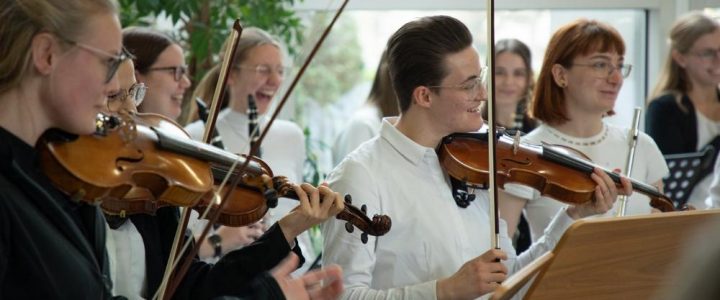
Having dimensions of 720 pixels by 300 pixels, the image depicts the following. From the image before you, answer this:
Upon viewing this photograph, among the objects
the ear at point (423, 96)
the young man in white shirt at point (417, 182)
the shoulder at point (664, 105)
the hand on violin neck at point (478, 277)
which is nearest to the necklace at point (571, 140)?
the young man in white shirt at point (417, 182)

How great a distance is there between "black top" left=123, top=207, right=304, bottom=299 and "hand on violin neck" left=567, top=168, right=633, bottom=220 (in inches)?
34.3

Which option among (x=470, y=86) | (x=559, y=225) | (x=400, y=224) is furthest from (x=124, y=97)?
(x=559, y=225)

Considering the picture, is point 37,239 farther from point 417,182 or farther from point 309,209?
point 417,182

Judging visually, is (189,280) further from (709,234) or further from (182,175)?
(709,234)

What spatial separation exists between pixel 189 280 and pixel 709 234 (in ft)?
3.27

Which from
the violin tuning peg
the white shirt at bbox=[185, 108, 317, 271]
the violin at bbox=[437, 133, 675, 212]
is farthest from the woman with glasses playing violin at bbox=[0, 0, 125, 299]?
the white shirt at bbox=[185, 108, 317, 271]

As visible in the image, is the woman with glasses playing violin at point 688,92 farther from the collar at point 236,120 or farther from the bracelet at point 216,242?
the bracelet at point 216,242

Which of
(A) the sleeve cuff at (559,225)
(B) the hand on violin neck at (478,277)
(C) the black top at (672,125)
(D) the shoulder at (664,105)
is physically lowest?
(C) the black top at (672,125)

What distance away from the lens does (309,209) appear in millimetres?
1999

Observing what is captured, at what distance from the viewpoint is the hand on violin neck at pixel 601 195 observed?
98.2 inches

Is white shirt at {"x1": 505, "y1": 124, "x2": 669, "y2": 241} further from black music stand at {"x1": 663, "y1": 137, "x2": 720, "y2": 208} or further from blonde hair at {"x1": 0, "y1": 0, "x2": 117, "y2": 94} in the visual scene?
blonde hair at {"x1": 0, "y1": 0, "x2": 117, "y2": 94}

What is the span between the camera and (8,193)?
147 centimetres

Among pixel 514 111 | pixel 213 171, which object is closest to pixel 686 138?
pixel 514 111

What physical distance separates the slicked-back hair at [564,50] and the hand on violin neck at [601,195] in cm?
41
